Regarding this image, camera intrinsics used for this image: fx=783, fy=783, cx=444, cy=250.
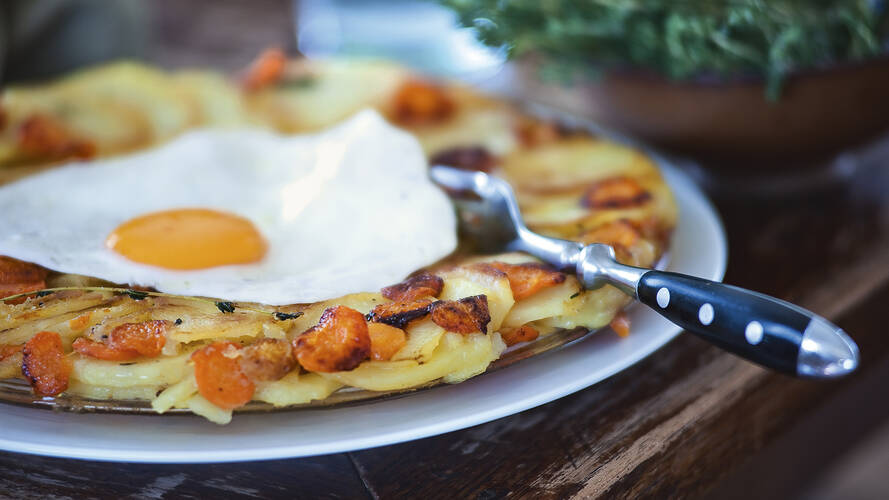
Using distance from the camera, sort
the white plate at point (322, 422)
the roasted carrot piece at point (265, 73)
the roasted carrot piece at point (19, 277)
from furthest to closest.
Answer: the roasted carrot piece at point (265, 73) < the roasted carrot piece at point (19, 277) < the white plate at point (322, 422)

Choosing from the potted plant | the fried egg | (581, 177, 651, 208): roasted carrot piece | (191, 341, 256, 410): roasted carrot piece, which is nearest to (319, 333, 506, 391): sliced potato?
(191, 341, 256, 410): roasted carrot piece

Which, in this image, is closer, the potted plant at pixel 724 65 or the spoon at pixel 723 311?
the spoon at pixel 723 311

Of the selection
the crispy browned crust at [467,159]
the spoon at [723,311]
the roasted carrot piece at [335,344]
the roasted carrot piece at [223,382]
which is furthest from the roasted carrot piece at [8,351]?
the crispy browned crust at [467,159]

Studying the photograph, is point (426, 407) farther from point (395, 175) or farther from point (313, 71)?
point (313, 71)

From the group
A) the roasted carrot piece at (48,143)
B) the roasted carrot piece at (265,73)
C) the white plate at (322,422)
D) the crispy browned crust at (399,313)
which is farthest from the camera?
the roasted carrot piece at (265,73)

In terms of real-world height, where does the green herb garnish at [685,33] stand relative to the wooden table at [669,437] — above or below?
above

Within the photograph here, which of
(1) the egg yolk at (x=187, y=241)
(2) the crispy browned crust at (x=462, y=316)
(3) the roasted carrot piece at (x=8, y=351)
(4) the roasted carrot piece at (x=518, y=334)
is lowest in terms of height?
(4) the roasted carrot piece at (x=518, y=334)

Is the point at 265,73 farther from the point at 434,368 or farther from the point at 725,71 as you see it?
the point at 434,368


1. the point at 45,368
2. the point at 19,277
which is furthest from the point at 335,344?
Answer: the point at 19,277

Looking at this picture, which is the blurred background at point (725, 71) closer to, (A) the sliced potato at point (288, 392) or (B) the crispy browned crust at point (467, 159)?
(B) the crispy browned crust at point (467, 159)

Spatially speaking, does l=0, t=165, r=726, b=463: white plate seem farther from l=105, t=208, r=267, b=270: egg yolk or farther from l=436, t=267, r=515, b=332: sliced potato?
l=105, t=208, r=267, b=270: egg yolk
